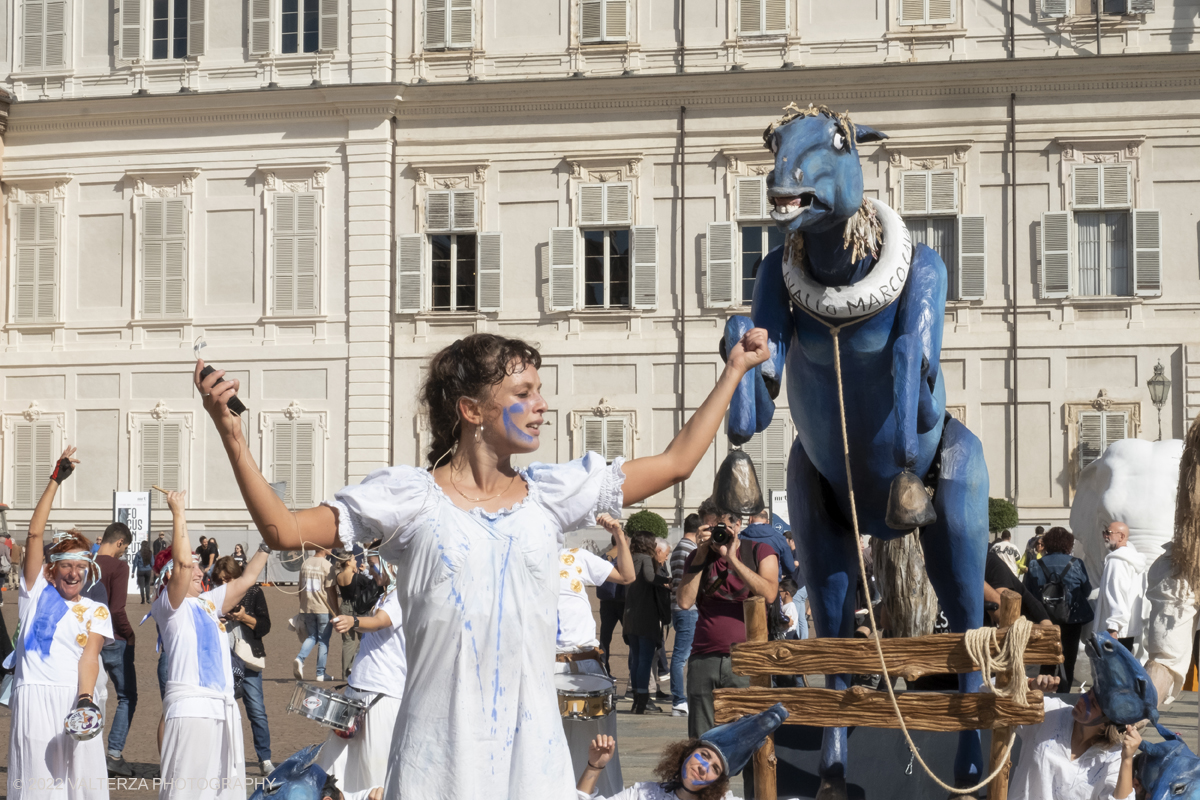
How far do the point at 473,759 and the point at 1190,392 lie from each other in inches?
825

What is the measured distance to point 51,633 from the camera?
6.19 m

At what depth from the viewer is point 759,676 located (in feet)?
15.9

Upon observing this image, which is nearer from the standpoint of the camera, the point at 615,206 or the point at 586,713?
the point at 586,713

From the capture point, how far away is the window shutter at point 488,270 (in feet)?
77.1

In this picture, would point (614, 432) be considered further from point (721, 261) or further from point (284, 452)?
point (284, 452)

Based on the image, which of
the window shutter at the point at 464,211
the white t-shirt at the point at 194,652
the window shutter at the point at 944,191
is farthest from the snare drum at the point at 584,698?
the window shutter at the point at 464,211

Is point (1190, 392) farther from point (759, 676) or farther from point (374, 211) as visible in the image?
point (759, 676)

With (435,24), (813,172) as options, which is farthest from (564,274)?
(813,172)

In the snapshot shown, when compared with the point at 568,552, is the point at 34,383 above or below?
above

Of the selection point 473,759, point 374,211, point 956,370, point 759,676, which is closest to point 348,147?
point 374,211

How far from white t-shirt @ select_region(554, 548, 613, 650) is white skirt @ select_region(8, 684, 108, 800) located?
7.36 feet

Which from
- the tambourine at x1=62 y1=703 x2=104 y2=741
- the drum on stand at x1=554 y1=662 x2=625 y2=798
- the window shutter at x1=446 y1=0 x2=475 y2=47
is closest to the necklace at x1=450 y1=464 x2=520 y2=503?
the drum on stand at x1=554 y1=662 x2=625 y2=798

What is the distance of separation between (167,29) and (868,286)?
22462mm

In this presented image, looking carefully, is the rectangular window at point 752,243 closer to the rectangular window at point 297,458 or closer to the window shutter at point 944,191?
the window shutter at point 944,191
